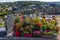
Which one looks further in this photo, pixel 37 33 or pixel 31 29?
pixel 31 29

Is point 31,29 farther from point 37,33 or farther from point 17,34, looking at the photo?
point 17,34

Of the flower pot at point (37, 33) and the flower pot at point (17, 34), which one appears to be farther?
the flower pot at point (17, 34)

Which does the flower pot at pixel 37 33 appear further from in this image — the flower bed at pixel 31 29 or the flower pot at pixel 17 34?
the flower pot at pixel 17 34

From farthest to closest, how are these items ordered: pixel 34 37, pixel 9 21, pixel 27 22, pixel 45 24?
pixel 9 21 < pixel 45 24 < pixel 27 22 < pixel 34 37

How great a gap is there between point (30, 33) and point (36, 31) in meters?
0.27

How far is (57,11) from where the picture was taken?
111ft

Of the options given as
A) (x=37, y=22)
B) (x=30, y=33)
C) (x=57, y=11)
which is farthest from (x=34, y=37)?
(x=57, y=11)

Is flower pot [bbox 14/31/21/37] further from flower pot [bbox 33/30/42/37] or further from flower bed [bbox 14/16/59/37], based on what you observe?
flower pot [bbox 33/30/42/37]

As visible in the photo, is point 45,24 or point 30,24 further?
point 45,24

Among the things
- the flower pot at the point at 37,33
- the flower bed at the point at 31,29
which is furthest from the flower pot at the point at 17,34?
the flower pot at the point at 37,33

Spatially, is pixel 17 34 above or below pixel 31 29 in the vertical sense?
below

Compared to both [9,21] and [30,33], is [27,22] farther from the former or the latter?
[9,21]

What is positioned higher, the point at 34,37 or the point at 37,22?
the point at 37,22

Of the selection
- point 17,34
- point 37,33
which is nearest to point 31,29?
point 37,33
